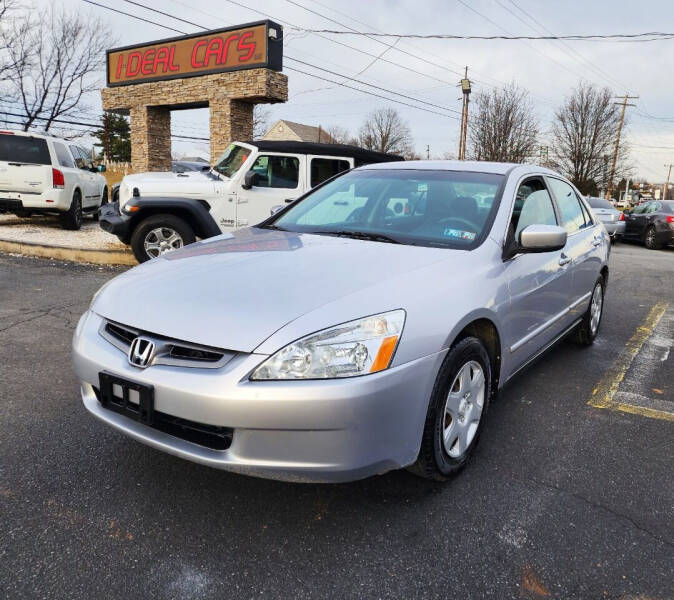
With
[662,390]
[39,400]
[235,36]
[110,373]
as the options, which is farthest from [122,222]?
[235,36]

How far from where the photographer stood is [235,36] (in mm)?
14008

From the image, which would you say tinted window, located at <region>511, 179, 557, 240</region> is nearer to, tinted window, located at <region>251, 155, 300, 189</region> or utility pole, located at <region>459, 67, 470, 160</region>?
tinted window, located at <region>251, 155, 300, 189</region>

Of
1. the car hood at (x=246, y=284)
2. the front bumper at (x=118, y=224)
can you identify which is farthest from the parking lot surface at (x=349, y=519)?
the front bumper at (x=118, y=224)

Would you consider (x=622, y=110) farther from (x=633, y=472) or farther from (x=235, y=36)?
(x=633, y=472)

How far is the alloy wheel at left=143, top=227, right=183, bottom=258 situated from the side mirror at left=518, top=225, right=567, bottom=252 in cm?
525

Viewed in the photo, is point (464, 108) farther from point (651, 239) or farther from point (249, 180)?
point (249, 180)

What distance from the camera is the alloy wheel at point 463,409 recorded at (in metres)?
2.57

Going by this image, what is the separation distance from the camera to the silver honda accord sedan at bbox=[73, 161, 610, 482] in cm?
202

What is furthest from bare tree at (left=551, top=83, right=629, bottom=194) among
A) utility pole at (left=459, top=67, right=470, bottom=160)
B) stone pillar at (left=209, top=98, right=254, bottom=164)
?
stone pillar at (left=209, top=98, right=254, bottom=164)

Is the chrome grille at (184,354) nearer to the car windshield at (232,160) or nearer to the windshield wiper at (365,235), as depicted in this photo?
the windshield wiper at (365,235)

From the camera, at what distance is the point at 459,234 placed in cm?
308

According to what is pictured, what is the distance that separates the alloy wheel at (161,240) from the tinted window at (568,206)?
476 cm

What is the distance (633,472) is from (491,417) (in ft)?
2.77

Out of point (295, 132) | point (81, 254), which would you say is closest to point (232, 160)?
point (81, 254)
